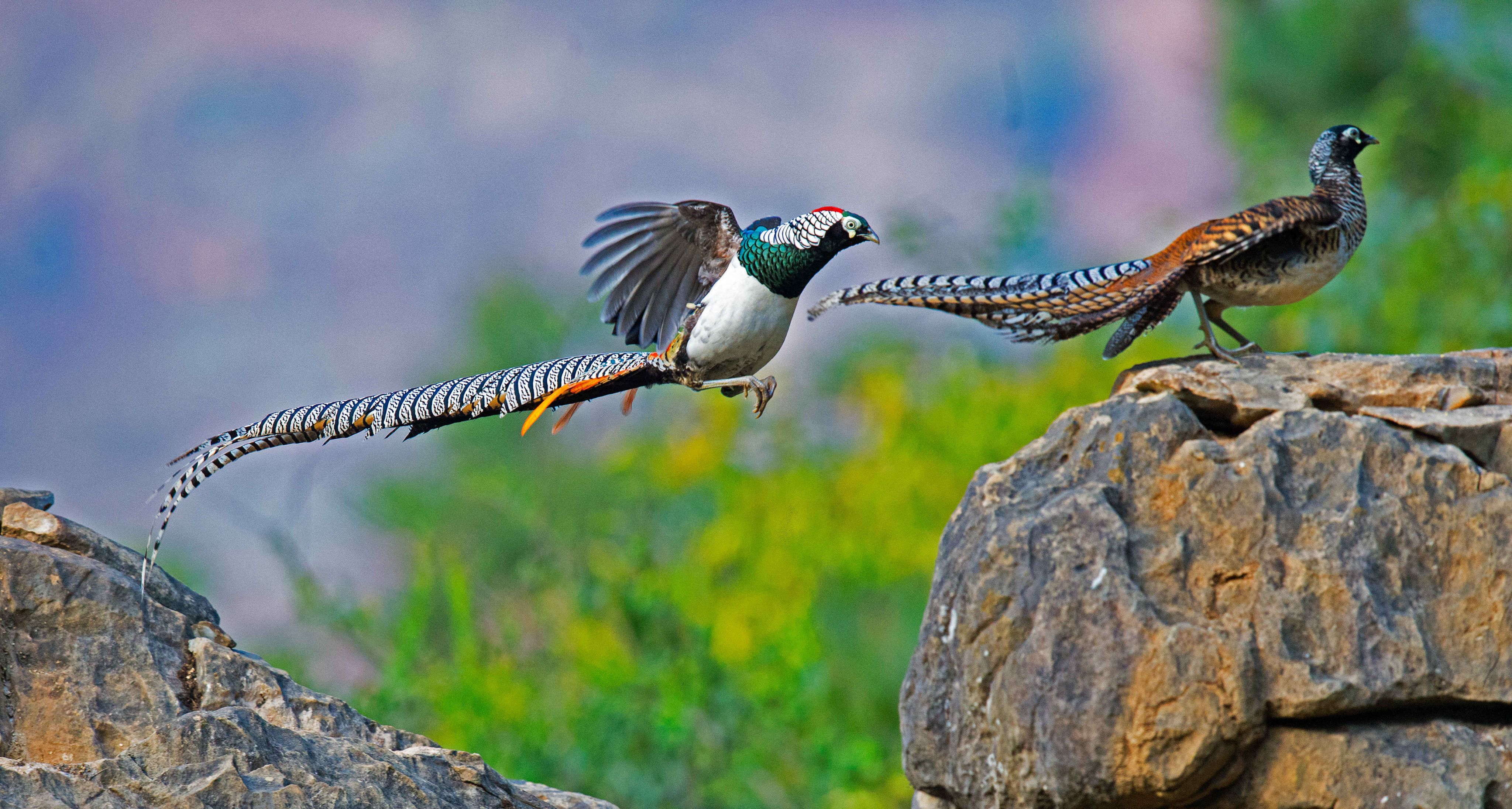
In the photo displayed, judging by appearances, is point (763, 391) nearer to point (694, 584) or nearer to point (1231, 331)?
point (1231, 331)

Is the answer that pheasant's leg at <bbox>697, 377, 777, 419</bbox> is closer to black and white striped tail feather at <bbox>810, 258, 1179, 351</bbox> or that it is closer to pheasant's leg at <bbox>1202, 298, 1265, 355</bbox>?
black and white striped tail feather at <bbox>810, 258, 1179, 351</bbox>

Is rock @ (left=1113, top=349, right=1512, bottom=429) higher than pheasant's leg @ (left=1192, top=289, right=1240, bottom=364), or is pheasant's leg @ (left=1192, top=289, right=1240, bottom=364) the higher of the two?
pheasant's leg @ (left=1192, top=289, right=1240, bottom=364)

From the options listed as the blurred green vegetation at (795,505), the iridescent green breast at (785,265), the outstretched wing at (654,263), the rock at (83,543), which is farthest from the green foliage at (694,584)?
the iridescent green breast at (785,265)

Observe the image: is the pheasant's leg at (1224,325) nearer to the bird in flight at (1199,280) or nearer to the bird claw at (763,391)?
the bird in flight at (1199,280)

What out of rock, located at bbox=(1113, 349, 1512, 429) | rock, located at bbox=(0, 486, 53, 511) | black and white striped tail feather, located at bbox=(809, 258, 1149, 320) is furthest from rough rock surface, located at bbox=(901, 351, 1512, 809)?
rock, located at bbox=(0, 486, 53, 511)

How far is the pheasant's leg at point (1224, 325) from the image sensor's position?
283 inches

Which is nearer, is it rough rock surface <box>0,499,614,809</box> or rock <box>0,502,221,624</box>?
rough rock surface <box>0,499,614,809</box>

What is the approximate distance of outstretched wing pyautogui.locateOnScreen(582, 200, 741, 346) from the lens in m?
5.92

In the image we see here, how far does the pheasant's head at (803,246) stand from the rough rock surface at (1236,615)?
1.96m

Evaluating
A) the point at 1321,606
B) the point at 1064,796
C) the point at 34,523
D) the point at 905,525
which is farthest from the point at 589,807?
the point at 905,525

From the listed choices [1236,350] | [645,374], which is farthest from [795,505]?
[645,374]

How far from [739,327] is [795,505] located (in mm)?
19305

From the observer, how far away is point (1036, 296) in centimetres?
639

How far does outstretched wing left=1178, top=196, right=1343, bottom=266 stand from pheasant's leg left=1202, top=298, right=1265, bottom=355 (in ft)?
1.55
